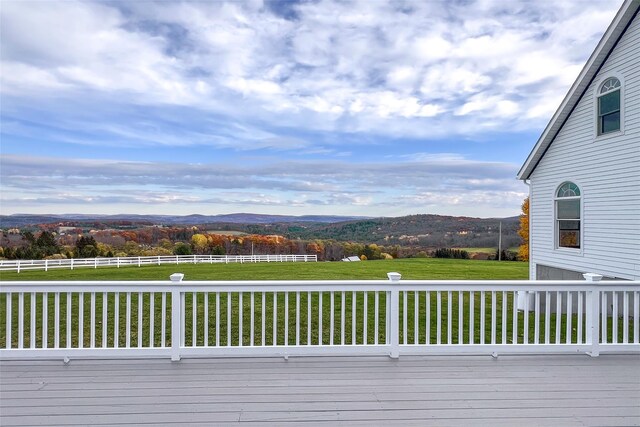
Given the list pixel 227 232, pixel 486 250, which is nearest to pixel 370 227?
pixel 227 232

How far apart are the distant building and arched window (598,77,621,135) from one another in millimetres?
19

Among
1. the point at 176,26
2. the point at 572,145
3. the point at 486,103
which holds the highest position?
the point at 176,26

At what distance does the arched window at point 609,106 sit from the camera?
8272 millimetres

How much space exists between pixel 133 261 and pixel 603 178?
72.5 ft

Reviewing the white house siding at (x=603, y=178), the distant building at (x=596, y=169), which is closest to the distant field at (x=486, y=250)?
the distant building at (x=596, y=169)

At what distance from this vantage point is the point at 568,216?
31.8 feet

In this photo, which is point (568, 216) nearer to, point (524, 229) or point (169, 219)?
point (524, 229)

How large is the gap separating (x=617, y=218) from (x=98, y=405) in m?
9.71

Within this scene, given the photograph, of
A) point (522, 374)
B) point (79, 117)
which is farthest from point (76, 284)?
point (79, 117)

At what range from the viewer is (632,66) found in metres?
7.86

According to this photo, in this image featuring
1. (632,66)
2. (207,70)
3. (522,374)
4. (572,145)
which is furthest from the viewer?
(207,70)

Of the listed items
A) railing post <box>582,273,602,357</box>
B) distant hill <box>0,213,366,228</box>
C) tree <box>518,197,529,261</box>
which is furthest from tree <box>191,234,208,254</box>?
railing post <box>582,273,602,357</box>

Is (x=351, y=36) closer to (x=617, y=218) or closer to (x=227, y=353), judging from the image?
(x=617, y=218)

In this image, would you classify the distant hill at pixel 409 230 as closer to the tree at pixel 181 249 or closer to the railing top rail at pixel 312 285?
the tree at pixel 181 249
